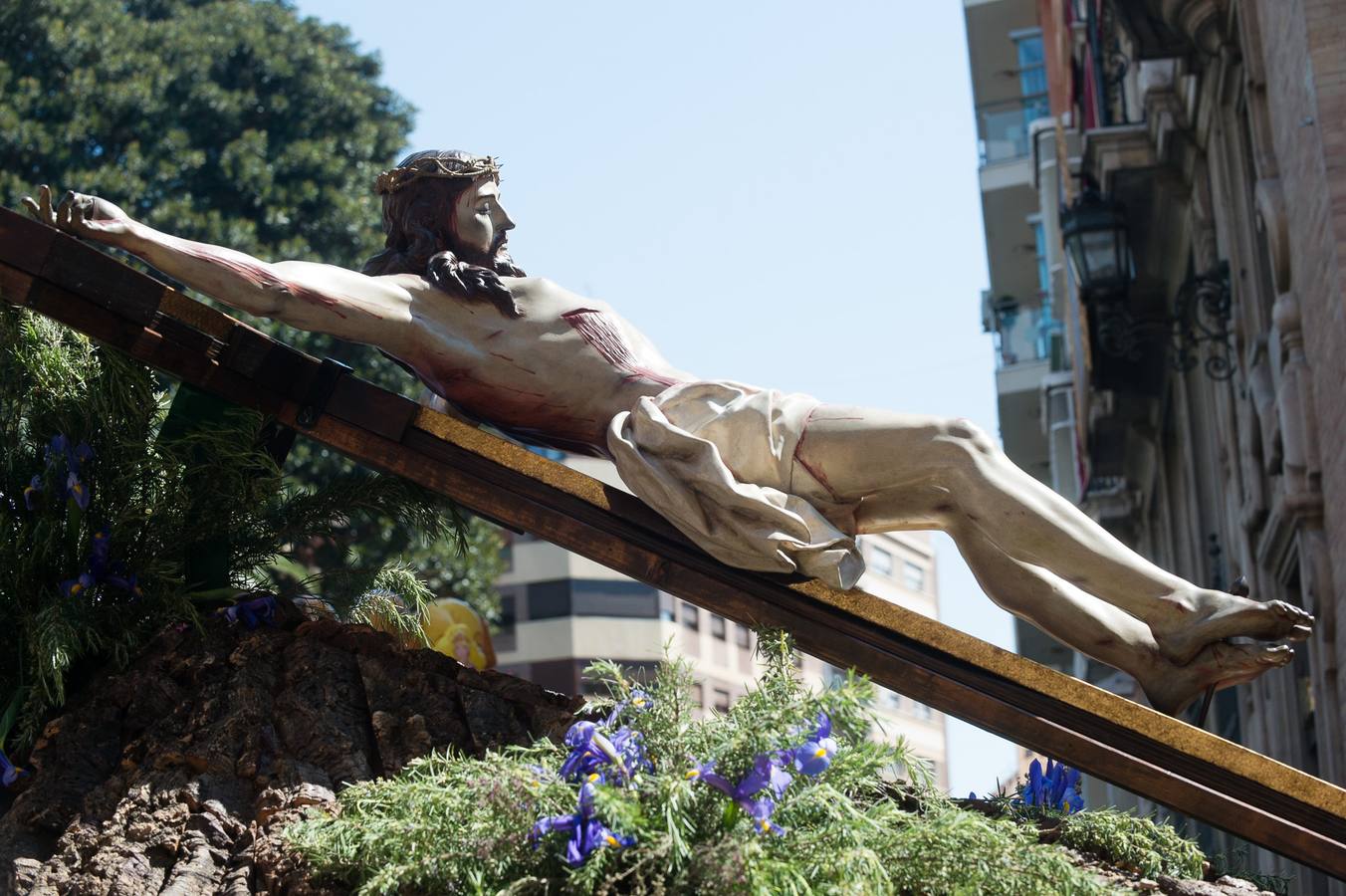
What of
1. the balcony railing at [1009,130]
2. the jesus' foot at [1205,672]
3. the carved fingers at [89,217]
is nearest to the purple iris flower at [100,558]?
the carved fingers at [89,217]

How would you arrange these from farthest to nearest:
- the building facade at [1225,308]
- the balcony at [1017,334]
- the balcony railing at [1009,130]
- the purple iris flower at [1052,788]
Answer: the balcony railing at [1009,130], the balcony at [1017,334], the building facade at [1225,308], the purple iris flower at [1052,788]

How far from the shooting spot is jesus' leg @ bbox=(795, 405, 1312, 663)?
6.87 metres

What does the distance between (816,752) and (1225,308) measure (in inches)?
453

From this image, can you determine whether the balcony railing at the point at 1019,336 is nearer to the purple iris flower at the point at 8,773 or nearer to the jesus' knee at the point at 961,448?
the jesus' knee at the point at 961,448

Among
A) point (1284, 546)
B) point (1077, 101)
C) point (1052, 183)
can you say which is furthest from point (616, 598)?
point (1284, 546)

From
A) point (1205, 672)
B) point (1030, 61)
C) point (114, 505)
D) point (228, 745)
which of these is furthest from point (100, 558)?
point (1030, 61)

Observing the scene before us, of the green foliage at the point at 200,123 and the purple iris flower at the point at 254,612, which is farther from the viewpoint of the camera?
the green foliage at the point at 200,123

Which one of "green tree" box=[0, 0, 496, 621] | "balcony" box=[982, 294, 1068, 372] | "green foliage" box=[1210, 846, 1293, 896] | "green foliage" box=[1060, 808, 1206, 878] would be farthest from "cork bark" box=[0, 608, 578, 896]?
"balcony" box=[982, 294, 1068, 372]

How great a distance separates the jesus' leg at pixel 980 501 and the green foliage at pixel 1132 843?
915 mm

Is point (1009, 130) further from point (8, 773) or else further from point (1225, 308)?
point (8, 773)

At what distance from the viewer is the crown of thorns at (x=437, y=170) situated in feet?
24.3

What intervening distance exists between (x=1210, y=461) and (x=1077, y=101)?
7.44m

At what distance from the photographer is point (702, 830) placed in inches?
197

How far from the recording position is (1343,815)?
6.51m
